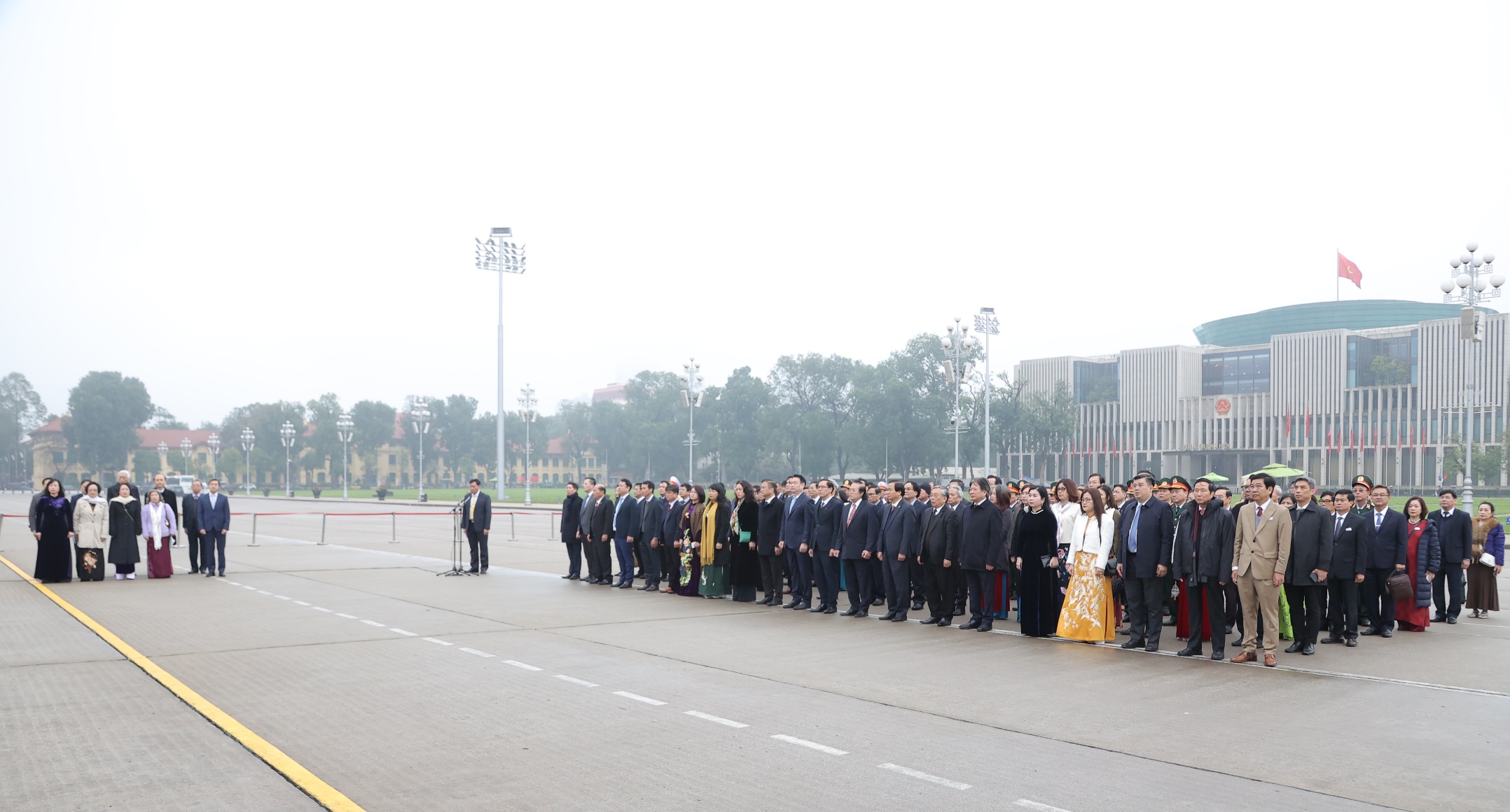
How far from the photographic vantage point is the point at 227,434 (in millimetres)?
147000

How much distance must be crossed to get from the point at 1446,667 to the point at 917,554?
18.1 feet

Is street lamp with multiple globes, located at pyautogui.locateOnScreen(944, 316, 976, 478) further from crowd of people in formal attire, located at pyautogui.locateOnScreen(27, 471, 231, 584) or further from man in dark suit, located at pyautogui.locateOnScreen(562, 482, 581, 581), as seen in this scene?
crowd of people in formal attire, located at pyautogui.locateOnScreen(27, 471, 231, 584)

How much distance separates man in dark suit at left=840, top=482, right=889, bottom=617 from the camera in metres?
13.5

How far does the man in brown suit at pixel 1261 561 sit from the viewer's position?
985 centimetres

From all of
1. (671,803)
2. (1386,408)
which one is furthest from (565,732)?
(1386,408)

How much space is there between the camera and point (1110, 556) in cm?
1127

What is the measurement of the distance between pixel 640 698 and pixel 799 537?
638 centimetres

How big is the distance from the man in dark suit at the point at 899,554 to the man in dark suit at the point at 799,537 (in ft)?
4.41

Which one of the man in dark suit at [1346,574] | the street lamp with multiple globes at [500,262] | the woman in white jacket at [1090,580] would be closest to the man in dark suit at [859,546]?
the woman in white jacket at [1090,580]

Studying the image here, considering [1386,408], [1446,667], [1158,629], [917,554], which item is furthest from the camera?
[1386,408]

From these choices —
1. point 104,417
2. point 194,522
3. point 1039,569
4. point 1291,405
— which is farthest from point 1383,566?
point 104,417

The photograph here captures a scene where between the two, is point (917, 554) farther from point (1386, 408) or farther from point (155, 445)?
point (155, 445)

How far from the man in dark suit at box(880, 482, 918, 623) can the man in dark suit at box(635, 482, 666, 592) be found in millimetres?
4634

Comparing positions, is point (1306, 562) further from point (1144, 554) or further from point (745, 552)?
point (745, 552)
